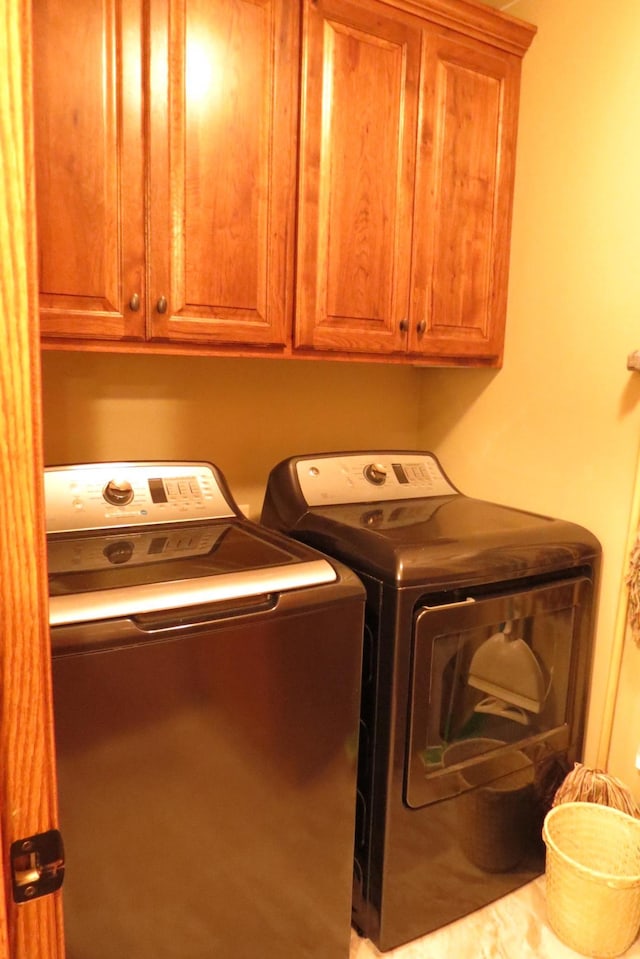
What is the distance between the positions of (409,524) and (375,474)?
34cm

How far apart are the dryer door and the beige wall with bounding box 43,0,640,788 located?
0.12 m

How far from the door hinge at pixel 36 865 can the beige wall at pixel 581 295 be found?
159 centimetres

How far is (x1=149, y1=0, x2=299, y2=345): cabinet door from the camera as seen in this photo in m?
1.45

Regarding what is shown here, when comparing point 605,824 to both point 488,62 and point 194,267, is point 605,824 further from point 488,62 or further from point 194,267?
point 488,62

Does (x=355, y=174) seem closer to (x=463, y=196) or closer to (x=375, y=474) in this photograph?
(x=463, y=196)

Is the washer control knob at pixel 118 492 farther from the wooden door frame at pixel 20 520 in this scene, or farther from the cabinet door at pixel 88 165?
the wooden door frame at pixel 20 520

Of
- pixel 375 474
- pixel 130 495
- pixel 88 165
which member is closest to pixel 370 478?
pixel 375 474

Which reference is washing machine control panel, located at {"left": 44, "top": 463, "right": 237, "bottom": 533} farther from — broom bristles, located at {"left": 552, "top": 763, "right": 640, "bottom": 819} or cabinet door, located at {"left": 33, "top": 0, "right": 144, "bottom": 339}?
broom bristles, located at {"left": 552, "top": 763, "right": 640, "bottom": 819}

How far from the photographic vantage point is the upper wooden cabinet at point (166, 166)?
1359 mm

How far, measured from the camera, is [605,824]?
5.43 feet

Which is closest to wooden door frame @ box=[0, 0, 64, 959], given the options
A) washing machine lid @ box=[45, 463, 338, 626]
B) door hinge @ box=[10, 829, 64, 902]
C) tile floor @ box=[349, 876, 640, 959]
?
door hinge @ box=[10, 829, 64, 902]

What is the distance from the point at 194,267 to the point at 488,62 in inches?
42.9

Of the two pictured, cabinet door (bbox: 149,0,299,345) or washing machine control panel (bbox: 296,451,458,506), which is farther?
washing machine control panel (bbox: 296,451,458,506)

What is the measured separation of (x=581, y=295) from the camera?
6.03 ft
